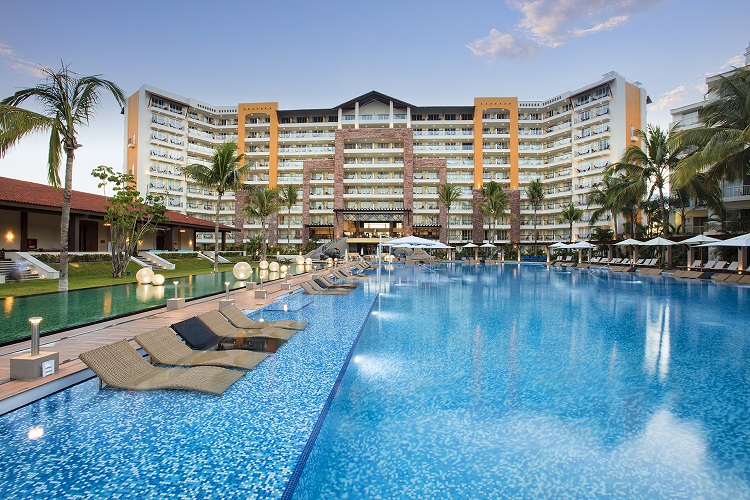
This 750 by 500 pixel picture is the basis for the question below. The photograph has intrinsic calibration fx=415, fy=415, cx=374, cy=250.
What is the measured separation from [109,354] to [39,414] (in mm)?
896

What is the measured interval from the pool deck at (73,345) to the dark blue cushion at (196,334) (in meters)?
0.95

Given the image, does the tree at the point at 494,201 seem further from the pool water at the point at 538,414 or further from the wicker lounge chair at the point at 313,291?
the pool water at the point at 538,414

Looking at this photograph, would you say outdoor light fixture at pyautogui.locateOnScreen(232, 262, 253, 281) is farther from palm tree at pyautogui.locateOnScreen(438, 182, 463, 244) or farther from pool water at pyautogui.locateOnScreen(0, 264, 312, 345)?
palm tree at pyautogui.locateOnScreen(438, 182, 463, 244)

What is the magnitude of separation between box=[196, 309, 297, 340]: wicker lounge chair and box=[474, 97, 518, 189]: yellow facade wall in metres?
52.4

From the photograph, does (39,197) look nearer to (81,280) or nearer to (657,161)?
(81,280)

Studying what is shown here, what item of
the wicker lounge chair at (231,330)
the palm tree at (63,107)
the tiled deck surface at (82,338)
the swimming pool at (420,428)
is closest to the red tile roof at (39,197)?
the palm tree at (63,107)

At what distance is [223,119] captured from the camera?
6169cm

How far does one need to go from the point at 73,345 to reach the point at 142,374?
7.80 ft

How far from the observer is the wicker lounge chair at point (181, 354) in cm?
563

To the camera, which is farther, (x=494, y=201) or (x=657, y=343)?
(x=494, y=201)

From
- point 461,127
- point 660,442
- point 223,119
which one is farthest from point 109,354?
point 223,119

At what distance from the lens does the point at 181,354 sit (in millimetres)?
5965

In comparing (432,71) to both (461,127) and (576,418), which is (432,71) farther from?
(576,418)

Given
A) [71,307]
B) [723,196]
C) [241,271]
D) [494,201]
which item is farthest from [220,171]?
[723,196]
